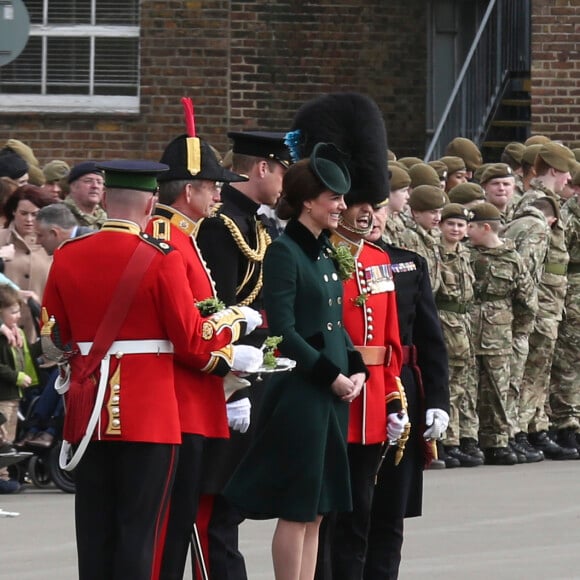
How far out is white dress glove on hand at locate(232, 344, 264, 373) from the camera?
6.74 metres

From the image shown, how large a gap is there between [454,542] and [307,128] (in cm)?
315

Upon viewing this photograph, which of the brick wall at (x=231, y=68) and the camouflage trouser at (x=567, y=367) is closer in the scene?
the camouflage trouser at (x=567, y=367)

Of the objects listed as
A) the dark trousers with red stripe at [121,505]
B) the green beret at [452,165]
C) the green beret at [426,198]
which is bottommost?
the dark trousers with red stripe at [121,505]

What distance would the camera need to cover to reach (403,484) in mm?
7723

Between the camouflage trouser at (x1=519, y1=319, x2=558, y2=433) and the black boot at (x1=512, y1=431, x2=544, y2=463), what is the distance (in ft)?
0.53

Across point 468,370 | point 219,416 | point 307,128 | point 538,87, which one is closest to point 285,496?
point 219,416

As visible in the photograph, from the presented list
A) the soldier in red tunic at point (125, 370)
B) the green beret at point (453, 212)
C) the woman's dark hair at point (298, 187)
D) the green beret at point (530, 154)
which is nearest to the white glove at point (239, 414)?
the soldier in red tunic at point (125, 370)

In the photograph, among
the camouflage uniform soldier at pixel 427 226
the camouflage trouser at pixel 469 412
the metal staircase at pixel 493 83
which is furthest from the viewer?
the metal staircase at pixel 493 83

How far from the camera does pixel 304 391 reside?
705cm

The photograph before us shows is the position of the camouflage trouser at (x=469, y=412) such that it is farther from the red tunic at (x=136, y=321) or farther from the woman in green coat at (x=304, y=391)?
the red tunic at (x=136, y=321)

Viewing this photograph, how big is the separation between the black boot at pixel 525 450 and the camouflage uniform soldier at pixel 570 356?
1.56 feet

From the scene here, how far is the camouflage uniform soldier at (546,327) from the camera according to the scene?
566 inches

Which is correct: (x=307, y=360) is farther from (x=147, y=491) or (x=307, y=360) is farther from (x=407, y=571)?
(x=407, y=571)

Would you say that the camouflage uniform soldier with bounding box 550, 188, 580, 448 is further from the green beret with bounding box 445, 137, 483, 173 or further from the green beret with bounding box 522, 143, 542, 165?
the green beret with bounding box 445, 137, 483, 173
